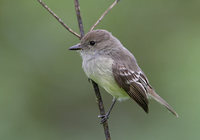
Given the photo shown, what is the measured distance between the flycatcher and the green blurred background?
2.55ft

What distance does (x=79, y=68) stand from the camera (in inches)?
260

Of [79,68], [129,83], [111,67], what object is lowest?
[129,83]

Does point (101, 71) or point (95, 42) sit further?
point (95, 42)

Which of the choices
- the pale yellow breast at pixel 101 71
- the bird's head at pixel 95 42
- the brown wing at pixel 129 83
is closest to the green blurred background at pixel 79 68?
the brown wing at pixel 129 83

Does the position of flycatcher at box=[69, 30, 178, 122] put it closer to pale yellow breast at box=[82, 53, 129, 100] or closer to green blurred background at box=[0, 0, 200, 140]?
pale yellow breast at box=[82, 53, 129, 100]

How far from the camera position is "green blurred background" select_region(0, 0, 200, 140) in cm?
542

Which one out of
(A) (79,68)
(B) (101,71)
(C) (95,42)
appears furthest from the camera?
(A) (79,68)

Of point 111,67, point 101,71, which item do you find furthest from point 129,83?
point 101,71

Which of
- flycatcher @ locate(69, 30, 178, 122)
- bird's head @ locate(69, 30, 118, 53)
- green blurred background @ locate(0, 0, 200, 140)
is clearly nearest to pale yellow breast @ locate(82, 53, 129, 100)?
flycatcher @ locate(69, 30, 178, 122)

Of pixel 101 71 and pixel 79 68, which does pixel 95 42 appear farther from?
pixel 79 68

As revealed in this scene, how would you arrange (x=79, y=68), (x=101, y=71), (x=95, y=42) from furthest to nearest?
(x=79, y=68), (x=95, y=42), (x=101, y=71)

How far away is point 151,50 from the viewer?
6609 mm

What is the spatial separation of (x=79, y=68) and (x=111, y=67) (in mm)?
1964

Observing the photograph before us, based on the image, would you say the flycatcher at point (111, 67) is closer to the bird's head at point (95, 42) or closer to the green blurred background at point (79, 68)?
the bird's head at point (95, 42)
